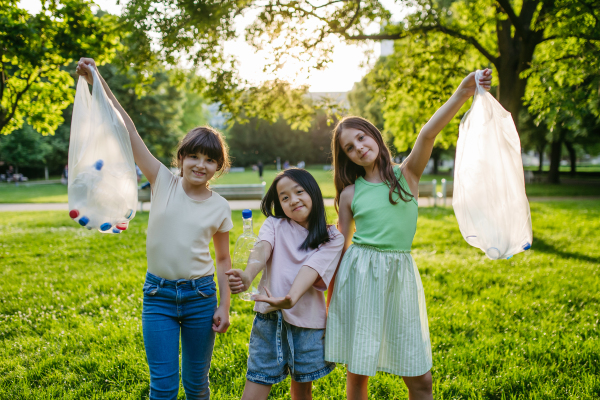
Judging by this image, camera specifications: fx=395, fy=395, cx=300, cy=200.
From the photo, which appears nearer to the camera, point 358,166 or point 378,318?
point 378,318

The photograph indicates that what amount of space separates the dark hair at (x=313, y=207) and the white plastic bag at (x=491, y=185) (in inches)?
30.0

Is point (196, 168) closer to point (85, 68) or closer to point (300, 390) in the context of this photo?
point (85, 68)

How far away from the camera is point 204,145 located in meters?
2.18

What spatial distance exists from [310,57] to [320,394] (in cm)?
551

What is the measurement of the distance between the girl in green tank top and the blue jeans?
0.69 metres

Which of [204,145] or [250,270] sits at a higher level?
[204,145]

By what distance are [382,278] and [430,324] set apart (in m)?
2.21

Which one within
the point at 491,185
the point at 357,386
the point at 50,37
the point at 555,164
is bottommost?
the point at 357,386

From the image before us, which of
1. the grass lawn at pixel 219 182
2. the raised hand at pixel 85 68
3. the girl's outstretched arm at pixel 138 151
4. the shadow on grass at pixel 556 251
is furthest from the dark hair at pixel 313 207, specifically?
the grass lawn at pixel 219 182

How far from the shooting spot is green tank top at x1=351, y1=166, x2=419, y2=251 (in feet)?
7.30

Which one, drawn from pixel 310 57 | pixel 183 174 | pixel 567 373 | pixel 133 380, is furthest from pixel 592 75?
pixel 133 380

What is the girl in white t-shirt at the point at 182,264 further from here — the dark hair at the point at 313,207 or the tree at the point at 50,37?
the tree at the point at 50,37

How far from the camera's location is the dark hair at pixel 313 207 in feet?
7.06

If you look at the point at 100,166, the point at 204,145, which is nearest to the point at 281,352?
the point at 204,145
